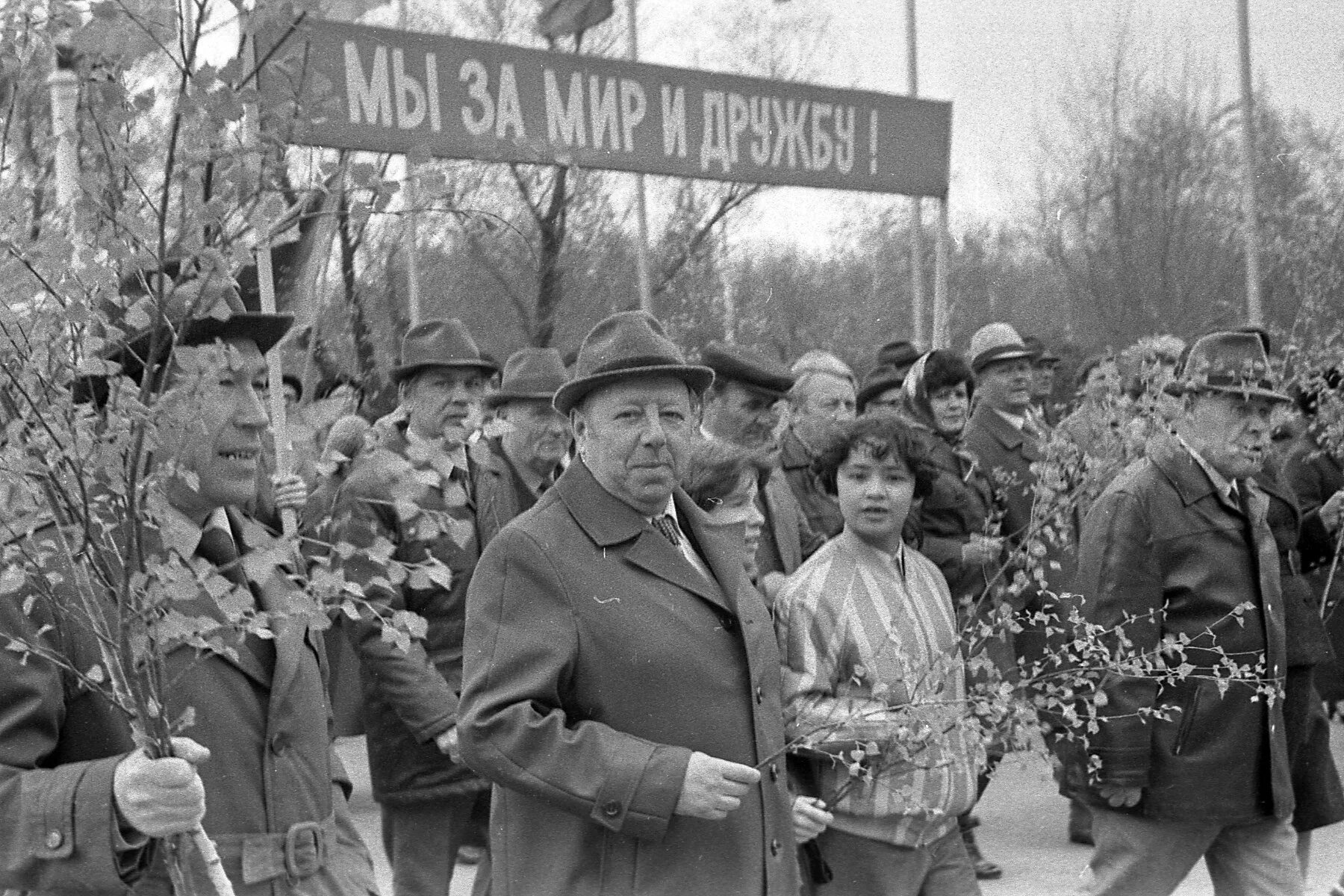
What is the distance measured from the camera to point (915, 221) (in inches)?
379

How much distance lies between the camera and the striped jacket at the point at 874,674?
404 cm

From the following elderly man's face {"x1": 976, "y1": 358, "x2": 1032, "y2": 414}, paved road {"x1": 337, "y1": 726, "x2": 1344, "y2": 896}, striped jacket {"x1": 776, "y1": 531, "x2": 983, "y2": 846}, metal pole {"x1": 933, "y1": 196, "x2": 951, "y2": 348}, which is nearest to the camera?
striped jacket {"x1": 776, "y1": 531, "x2": 983, "y2": 846}

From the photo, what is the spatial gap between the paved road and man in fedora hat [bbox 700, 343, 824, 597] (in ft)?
5.50

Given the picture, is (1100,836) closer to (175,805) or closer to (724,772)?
(724,772)

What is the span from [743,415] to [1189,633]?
1748 mm

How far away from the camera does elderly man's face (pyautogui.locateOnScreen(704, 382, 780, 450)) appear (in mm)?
6168

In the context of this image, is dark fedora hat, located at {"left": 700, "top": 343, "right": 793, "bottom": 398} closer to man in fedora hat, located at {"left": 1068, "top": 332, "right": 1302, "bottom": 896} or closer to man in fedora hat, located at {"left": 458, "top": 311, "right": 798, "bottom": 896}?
man in fedora hat, located at {"left": 1068, "top": 332, "right": 1302, "bottom": 896}

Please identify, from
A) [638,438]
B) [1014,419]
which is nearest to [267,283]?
[638,438]

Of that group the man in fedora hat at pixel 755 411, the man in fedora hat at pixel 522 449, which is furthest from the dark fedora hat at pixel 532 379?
the man in fedora hat at pixel 755 411

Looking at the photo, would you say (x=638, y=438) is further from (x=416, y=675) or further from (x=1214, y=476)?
(x=1214, y=476)

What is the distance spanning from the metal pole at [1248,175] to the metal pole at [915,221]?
2.55 metres

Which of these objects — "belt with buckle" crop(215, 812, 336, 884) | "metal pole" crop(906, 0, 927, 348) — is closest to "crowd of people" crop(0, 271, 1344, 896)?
"belt with buckle" crop(215, 812, 336, 884)

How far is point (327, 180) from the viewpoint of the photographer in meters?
2.42

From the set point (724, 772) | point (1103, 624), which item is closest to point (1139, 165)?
point (1103, 624)
